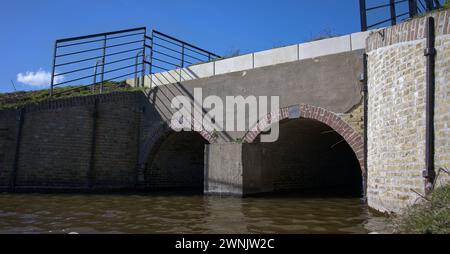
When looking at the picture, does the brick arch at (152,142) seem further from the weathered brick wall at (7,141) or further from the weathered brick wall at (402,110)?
the weathered brick wall at (402,110)

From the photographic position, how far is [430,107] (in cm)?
525

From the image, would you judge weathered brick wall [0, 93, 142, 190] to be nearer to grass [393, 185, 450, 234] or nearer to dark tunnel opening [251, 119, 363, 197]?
dark tunnel opening [251, 119, 363, 197]

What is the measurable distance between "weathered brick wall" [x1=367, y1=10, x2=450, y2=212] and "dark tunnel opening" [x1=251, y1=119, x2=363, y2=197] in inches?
104

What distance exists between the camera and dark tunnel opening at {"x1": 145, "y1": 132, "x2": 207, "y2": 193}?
1273 cm

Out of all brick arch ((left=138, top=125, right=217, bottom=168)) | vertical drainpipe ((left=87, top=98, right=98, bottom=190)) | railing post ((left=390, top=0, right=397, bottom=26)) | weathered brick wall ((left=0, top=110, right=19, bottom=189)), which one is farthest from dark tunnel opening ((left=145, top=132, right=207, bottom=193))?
railing post ((left=390, top=0, right=397, bottom=26))

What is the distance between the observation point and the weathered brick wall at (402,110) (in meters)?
5.20

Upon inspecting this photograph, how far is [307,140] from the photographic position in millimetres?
11641

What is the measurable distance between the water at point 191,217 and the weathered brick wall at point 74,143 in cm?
228

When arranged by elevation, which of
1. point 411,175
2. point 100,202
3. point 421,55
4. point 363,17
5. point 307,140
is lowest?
point 100,202

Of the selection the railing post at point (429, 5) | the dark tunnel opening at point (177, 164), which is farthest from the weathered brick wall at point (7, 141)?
the railing post at point (429, 5)

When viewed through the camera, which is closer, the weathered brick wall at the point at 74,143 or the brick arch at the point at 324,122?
the brick arch at the point at 324,122
